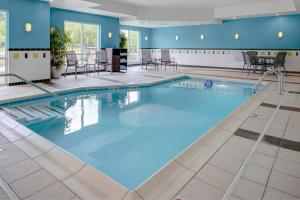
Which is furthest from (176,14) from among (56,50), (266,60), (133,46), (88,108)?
(88,108)

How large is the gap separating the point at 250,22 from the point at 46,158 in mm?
10439

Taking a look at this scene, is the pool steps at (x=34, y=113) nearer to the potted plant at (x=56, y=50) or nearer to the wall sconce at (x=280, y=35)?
the potted plant at (x=56, y=50)

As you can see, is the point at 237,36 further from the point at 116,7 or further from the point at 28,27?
the point at 28,27

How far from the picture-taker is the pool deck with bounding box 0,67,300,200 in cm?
191

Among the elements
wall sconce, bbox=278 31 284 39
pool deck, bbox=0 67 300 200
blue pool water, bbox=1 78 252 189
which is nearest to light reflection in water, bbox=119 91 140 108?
blue pool water, bbox=1 78 252 189

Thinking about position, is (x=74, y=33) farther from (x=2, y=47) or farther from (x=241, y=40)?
(x=241, y=40)

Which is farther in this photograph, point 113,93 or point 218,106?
point 113,93

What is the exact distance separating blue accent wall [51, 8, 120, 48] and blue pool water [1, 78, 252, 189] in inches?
140

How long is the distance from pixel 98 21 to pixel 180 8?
3.36 m

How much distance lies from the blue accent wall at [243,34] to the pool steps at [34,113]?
8.82 metres

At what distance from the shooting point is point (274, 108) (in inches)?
178

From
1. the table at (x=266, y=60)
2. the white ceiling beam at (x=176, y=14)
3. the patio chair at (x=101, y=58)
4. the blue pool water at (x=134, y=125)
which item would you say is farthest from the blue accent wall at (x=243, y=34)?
the patio chair at (x=101, y=58)

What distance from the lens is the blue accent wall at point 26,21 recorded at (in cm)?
615

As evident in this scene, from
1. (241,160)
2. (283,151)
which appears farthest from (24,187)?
(283,151)
